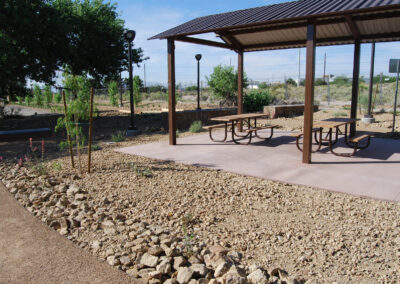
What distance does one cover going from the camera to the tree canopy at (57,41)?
1184cm

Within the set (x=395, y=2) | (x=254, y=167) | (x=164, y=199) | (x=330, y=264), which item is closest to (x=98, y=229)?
(x=164, y=199)

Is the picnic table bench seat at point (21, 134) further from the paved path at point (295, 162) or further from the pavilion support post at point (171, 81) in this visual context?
the pavilion support post at point (171, 81)

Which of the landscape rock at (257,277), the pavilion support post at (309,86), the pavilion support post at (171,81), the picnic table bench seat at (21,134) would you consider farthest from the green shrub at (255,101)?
the landscape rock at (257,277)

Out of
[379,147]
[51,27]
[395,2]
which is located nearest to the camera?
[395,2]

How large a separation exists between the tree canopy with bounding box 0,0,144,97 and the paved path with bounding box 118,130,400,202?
22.8 feet

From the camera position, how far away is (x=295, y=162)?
263 inches

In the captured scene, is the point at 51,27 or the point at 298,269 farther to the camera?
the point at 51,27

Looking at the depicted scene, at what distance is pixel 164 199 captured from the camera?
4723 millimetres

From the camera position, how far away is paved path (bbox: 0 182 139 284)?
2943mm

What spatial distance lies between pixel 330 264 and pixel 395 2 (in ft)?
13.9

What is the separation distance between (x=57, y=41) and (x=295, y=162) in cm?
1105

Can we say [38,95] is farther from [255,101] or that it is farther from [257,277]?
[257,277]

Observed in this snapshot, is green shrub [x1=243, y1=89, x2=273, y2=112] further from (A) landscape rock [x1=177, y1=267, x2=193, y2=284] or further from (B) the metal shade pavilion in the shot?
(A) landscape rock [x1=177, y1=267, x2=193, y2=284]

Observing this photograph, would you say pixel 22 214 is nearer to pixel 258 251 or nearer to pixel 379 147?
pixel 258 251
